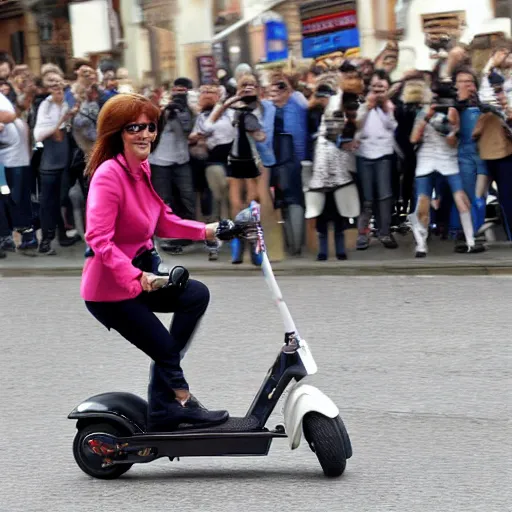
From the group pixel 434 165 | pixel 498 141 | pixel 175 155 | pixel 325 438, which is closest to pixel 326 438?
pixel 325 438

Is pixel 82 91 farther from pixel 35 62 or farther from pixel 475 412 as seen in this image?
pixel 35 62

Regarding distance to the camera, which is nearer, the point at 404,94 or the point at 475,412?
the point at 475,412

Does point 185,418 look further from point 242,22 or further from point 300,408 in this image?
point 242,22

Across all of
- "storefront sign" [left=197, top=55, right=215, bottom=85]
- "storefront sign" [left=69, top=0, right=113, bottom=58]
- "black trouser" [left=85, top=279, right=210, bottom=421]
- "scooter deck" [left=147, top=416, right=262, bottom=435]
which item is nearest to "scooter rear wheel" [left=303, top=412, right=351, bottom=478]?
"scooter deck" [left=147, top=416, right=262, bottom=435]

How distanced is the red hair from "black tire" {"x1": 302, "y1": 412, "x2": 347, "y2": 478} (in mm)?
1409

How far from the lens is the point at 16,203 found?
517 inches

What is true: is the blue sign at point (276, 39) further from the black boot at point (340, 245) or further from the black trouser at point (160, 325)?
the black trouser at point (160, 325)

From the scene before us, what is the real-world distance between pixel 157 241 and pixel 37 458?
268 inches

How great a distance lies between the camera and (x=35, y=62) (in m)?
22.3

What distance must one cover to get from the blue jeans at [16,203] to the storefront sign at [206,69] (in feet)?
6.83

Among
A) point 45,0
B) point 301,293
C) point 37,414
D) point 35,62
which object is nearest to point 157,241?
point 301,293

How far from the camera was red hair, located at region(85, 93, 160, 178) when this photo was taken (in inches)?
212

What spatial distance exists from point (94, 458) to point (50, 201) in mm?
7772

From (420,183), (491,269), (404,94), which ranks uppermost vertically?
(404,94)
